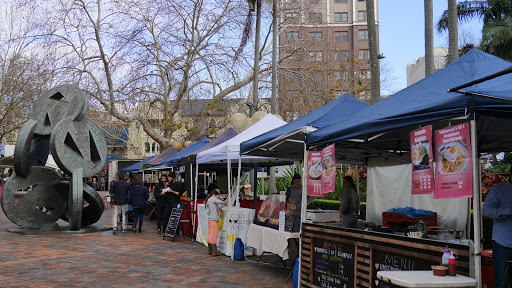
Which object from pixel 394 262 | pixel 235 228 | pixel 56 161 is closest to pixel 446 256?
pixel 394 262

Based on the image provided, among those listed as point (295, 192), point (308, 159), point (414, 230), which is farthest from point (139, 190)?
point (414, 230)

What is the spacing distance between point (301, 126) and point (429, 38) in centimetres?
538

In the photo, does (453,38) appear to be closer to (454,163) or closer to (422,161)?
(422,161)

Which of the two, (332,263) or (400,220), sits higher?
(400,220)

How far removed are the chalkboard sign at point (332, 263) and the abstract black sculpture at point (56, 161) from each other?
34.7 feet

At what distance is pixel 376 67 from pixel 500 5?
81.9 feet

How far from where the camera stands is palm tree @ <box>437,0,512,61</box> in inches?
1088

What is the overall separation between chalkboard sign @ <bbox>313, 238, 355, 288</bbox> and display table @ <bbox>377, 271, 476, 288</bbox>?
1.95 meters

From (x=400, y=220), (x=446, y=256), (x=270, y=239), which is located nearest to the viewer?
(x=446, y=256)

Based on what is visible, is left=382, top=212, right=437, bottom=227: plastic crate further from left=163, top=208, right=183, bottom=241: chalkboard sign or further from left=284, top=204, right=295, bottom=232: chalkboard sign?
left=163, top=208, right=183, bottom=241: chalkboard sign

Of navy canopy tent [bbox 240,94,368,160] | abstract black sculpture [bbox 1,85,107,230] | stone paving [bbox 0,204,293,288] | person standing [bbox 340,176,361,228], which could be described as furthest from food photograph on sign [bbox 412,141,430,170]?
abstract black sculpture [bbox 1,85,107,230]

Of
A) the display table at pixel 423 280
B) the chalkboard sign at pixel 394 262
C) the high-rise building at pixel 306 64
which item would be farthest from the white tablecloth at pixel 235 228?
the high-rise building at pixel 306 64

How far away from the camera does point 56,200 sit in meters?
16.9

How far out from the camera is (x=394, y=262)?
5.87 meters
